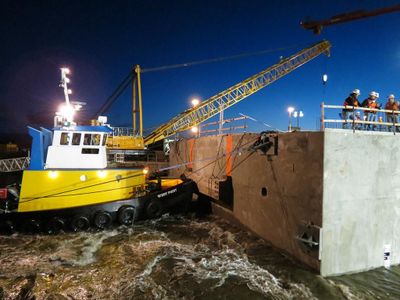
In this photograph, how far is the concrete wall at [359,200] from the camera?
6.81m

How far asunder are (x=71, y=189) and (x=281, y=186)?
768 cm

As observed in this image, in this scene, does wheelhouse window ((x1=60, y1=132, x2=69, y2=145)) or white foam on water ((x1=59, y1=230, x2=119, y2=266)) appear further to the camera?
wheelhouse window ((x1=60, y1=132, x2=69, y2=145))

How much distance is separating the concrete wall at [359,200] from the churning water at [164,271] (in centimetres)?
55

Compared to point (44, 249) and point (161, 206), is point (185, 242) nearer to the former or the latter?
point (161, 206)

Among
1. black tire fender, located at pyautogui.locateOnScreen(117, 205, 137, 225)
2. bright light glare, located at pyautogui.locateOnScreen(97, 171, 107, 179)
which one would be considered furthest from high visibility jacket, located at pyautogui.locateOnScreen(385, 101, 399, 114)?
bright light glare, located at pyautogui.locateOnScreen(97, 171, 107, 179)

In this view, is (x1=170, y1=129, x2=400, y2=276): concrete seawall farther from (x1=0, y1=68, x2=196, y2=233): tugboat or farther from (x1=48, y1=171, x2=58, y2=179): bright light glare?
(x1=48, y1=171, x2=58, y2=179): bright light glare

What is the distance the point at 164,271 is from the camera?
24.7 feet

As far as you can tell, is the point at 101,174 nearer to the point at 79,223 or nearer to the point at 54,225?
the point at 79,223

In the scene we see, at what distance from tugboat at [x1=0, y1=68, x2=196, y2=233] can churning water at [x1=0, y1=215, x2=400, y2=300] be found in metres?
0.63

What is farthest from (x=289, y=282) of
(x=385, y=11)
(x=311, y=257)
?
(x=385, y=11)

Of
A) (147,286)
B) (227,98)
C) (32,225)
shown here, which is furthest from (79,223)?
(227,98)

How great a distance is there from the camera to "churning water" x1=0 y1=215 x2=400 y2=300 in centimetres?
643

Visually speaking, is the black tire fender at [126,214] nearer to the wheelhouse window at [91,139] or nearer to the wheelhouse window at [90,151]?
the wheelhouse window at [90,151]

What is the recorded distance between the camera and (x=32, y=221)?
1012 centimetres
